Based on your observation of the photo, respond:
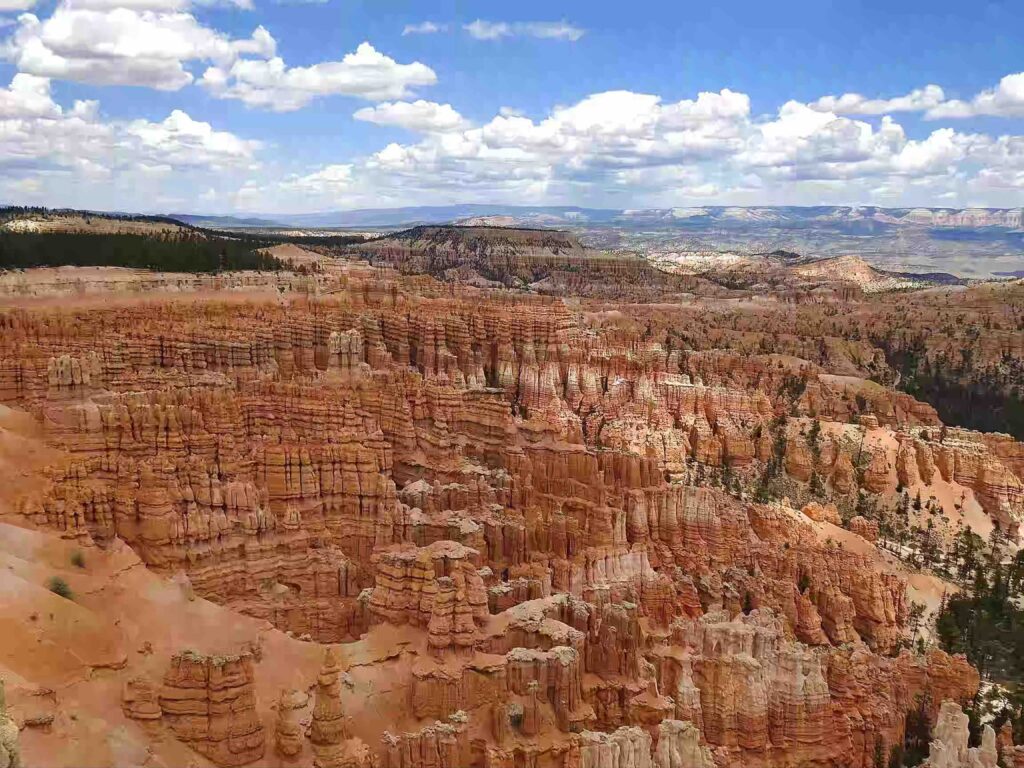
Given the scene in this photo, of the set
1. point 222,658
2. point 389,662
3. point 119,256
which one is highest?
point 119,256

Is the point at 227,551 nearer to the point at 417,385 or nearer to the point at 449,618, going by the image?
the point at 449,618

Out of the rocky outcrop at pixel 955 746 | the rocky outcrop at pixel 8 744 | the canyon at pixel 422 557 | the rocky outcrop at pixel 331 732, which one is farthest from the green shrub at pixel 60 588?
the rocky outcrop at pixel 955 746

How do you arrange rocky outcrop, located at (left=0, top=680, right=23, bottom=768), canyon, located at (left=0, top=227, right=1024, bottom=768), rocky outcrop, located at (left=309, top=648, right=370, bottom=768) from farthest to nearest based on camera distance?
canyon, located at (left=0, top=227, right=1024, bottom=768), rocky outcrop, located at (left=309, top=648, right=370, bottom=768), rocky outcrop, located at (left=0, top=680, right=23, bottom=768)

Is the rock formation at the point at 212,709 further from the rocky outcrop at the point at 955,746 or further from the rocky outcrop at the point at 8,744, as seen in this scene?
the rocky outcrop at the point at 955,746

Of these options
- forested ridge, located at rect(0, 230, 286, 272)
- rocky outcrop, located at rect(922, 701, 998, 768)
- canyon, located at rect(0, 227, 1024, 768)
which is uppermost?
forested ridge, located at rect(0, 230, 286, 272)

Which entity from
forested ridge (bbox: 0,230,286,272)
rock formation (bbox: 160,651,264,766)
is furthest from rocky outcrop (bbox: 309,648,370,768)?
forested ridge (bbox: 0,230,286,272)

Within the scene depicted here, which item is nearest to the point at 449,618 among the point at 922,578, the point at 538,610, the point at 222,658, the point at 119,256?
the point at 538,610

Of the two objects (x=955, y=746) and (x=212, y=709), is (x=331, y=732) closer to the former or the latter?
(x=212, y=709)

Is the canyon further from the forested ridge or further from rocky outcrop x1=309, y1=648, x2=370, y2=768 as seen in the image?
the forested ridge
